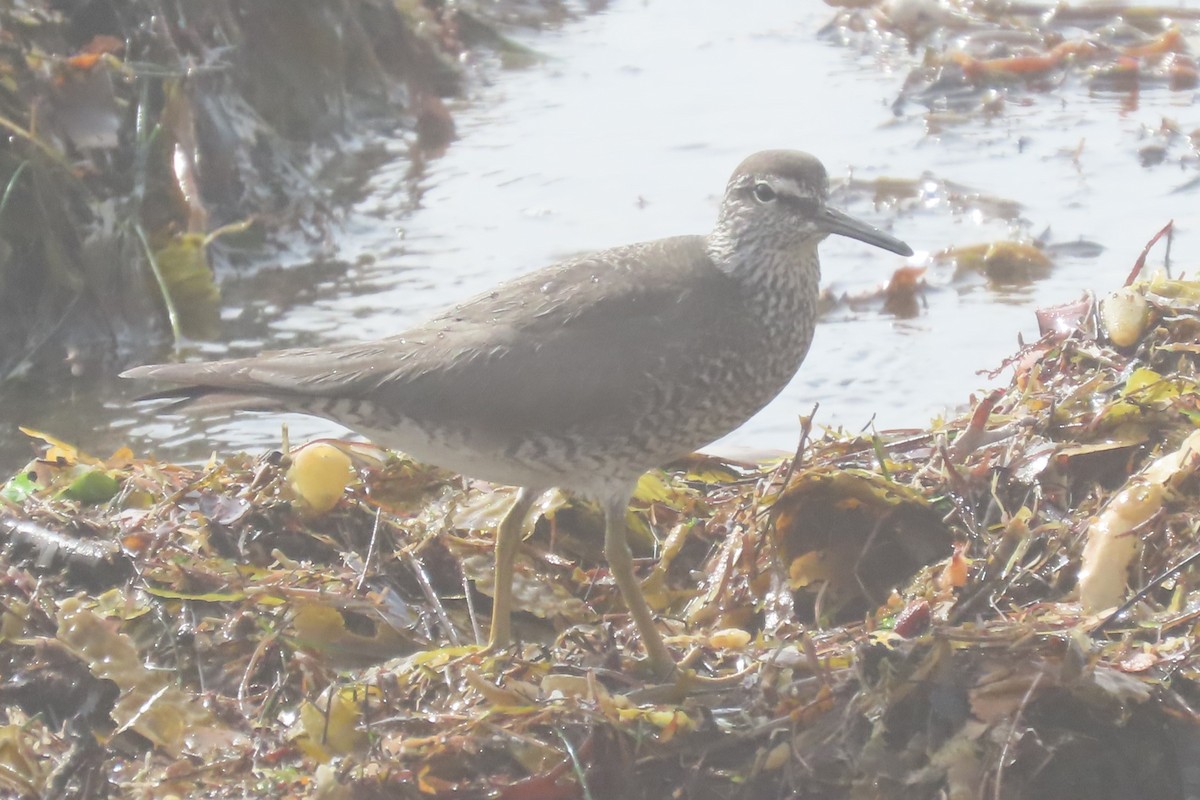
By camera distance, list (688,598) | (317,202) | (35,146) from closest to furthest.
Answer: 1. (688,598)
2. (35,146)
3. (317,202)

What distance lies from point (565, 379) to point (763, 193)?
0.83 m

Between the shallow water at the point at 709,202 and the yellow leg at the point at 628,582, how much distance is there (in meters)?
1.12

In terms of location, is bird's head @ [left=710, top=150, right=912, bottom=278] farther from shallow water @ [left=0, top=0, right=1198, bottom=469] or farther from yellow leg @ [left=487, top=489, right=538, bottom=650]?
shallow water @ [left=0, top=0, right=1198, bottom=469]

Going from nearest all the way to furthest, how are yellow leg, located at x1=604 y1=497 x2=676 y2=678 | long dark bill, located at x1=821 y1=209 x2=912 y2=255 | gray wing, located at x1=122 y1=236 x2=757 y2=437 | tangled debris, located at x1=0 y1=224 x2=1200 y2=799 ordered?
tangled debris, located at x1=0 y1=224 x2=1200 y2=799, yellow leg, located at x1=604 y1=497 x2=676 y2=678, gray wing, located at x1=122 y1=236 x2=757 y2=437, long dark bill, located at x1=821 y1=209 x2=912 y2=255

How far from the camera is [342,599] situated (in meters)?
3.50

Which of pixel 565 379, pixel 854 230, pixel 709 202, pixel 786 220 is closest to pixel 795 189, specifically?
pixel 786 220

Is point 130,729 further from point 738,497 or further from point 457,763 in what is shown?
point 738,497

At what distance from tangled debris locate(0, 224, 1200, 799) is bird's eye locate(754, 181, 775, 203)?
0.67 metres

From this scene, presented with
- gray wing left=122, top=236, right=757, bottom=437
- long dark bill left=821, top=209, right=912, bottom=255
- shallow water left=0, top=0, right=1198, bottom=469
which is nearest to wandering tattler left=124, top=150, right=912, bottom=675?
gray wing left=122, top=236, right=757, bottom=437

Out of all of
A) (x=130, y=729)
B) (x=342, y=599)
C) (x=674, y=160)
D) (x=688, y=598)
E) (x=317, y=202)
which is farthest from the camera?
(x=674, y=160)

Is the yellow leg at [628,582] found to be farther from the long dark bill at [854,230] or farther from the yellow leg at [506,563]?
the long dark bill at [854,230]

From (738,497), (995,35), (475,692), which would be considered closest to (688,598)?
(738,497)

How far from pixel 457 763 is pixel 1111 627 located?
51.4 inches

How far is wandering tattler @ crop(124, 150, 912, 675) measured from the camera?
11.5 feet
